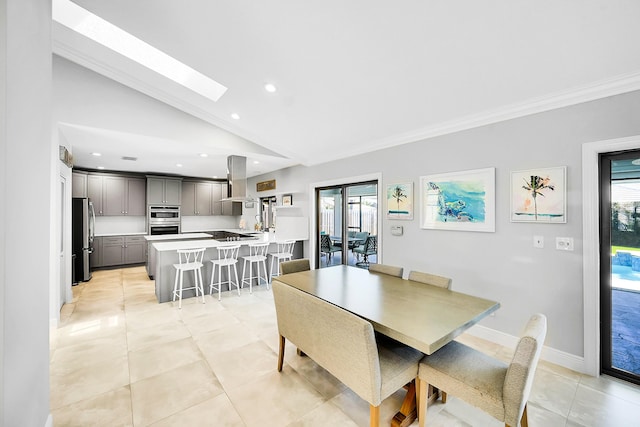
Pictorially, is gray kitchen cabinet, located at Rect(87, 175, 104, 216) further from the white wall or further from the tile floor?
the white wall

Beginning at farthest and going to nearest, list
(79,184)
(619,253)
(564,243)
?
1. (79,184)
2. (564,243)
3. (619,253)

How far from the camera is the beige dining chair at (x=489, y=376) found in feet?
4.27

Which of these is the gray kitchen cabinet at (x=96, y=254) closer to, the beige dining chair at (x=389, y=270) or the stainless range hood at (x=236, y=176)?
the stainless range hood at (x=236, y=176)

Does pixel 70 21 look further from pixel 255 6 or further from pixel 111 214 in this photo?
pixel 111 214

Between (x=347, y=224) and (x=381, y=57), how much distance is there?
9.74 ft

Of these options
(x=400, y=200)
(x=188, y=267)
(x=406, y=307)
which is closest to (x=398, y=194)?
(x=400, y=200)

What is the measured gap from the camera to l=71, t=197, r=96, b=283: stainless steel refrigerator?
15.6 feet

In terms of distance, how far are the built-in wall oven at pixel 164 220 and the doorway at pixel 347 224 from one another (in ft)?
14.0

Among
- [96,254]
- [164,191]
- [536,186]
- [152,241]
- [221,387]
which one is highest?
[164,191]

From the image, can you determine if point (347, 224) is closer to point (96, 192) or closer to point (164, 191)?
point (164, 191)

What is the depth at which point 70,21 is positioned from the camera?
2.74 meters

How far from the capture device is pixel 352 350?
1529 mm

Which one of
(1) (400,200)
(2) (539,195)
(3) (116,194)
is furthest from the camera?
(3) (116,194)

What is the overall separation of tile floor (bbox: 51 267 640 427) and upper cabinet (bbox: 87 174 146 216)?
3.95 m
